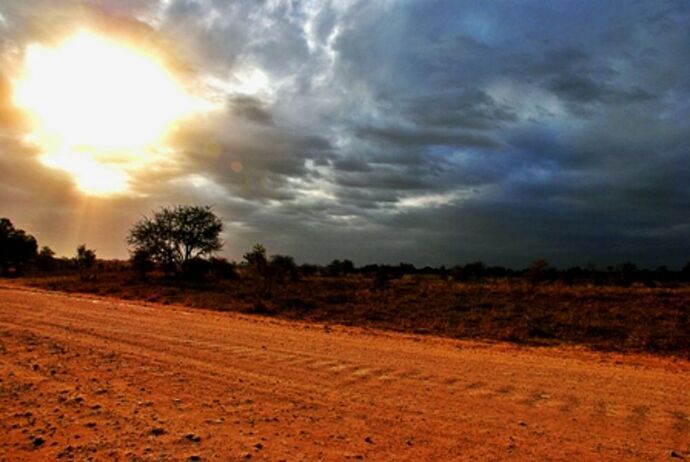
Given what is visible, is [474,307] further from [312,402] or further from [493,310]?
[312,402]

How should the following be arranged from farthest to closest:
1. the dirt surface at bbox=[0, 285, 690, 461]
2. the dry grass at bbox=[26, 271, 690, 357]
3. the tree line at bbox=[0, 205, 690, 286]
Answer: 1. the tree line at bbox=[0, 205, 690, 286]
2. the dry grass at bbox=[26, 271, 690, 357]
3. the dirt surface at bbox=[0, 285, 690, 461]

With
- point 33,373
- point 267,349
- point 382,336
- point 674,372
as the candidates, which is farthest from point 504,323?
point 33,373

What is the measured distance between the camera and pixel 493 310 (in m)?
23.9

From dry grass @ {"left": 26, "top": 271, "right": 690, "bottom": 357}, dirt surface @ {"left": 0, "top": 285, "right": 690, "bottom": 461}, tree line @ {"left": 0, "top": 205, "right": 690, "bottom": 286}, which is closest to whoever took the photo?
dirt surface @ {"left": 0, "top": 285, "right": 690, "bottom": 461}

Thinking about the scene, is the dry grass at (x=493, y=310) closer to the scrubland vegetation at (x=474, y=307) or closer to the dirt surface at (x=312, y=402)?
the scrubland vegetation at (x=474, y=307)

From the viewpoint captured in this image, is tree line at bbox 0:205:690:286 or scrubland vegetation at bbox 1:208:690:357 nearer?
scrubland vegetation at bbox 1:208:690:357

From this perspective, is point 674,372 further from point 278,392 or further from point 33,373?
point 33,373

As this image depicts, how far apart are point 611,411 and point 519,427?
75.6 inches

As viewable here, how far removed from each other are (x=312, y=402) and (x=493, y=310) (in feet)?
59.2

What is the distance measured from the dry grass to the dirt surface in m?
5.83

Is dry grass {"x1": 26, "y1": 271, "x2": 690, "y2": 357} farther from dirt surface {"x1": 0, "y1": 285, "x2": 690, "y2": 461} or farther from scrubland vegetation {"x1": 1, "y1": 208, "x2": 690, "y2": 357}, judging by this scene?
dirt surface {"x1": 0, "y1": 285, "x2": 690, "y2": 461}

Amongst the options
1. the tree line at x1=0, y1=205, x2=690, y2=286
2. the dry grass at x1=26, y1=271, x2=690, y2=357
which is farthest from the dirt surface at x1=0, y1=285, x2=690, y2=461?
the tree line at x1=0, y1=205, x2=690, y2=286

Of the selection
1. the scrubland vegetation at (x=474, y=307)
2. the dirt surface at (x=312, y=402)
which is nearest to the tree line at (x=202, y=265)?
the scrubland vegetation at (x=474, y=307)

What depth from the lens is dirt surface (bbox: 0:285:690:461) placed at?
576 cm
